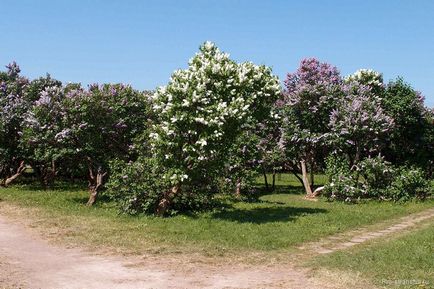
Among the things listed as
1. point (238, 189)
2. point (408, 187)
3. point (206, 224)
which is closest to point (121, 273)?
point (206, 224)

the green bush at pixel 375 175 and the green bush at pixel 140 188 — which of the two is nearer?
the green bush at pixel 140 188

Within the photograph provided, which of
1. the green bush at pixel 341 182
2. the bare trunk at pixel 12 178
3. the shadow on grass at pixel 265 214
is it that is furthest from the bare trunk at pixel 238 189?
the bare trunk at pixel 12 178

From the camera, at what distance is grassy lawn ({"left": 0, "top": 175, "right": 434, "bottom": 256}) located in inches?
578

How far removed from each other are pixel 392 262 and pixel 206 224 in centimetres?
766

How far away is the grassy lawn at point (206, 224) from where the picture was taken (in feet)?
48.1

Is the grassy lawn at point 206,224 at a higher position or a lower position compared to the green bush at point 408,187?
lower

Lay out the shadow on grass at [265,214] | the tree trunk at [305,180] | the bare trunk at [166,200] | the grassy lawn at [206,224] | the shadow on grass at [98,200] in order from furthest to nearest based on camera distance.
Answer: the tree trunk at [305,180], the shadow on grass at [98,200], the bare trunk at [166,200], the shadow on grass at [265,214], the grassy lawn at [206,224]

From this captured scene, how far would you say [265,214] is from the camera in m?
20.9

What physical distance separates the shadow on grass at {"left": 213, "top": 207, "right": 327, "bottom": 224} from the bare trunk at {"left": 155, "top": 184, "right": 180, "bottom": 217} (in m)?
1.98

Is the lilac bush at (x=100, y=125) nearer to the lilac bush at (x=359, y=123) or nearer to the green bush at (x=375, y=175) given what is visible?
the lilac bush at (x=359, y=123)

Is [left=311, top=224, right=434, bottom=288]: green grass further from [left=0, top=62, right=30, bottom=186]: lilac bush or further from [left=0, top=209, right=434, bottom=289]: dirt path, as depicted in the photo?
[left=0, top=62, right=30, bottom=186]: lilac bush

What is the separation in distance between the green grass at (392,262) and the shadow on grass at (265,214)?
504cm

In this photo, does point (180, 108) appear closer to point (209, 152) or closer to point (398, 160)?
point (209, 152)

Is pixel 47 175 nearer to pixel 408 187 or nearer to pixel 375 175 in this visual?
pixel 375 175
